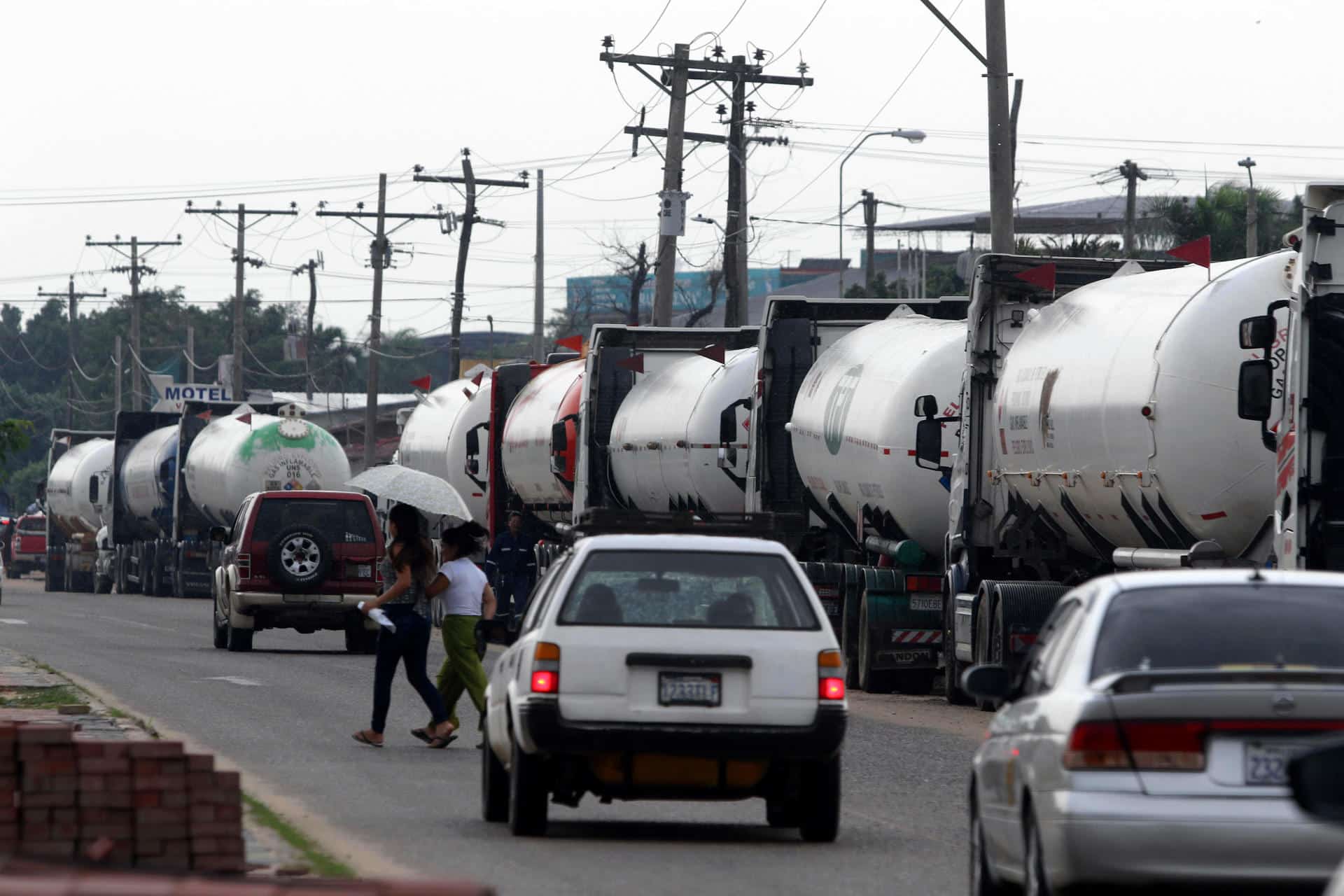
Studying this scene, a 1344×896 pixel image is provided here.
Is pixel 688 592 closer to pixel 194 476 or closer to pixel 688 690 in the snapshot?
pixel 688 690

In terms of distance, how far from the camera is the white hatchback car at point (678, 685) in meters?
10.8

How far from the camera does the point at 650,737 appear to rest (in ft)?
35.5

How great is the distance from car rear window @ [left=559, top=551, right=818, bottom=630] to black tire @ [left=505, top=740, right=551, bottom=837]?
707 millimetres

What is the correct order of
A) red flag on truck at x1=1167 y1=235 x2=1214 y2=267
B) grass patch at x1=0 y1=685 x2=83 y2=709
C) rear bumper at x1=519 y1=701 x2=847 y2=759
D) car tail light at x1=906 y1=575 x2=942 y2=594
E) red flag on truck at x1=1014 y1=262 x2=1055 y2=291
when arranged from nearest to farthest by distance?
rear bumper at x1=519 y1=701 x2=847 y2=759 < red flag on truck at x1=1167 y1=235 x2=1214 y2=267 < grass patch at x1=0 y1=685 x2=83 y2=709 < red flag on truck at x1=1014 y1=262 x2=1055 y2=291 < car tail light at x1=906 y1=575 x2=942 y2=594

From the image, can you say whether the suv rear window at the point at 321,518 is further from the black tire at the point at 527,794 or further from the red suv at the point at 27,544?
the red suv at the point at 27,544

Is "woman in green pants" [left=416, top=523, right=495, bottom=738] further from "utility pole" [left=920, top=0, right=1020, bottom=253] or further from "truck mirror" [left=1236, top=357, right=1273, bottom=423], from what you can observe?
"utility pole" [left=920, top=0, right=1020, bottom=253]

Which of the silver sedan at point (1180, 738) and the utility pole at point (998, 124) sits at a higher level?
the utility pole at point (998, 124)

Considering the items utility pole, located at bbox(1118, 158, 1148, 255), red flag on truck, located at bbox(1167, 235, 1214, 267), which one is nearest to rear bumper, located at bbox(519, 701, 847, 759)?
red flag on truck, located at bbox(1167, 235, 1214, 267)

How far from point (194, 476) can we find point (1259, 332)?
3575 cm

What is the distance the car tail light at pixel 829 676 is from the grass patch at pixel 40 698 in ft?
27.9

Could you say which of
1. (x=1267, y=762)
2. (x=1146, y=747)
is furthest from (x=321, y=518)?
(x=1267, y=762)

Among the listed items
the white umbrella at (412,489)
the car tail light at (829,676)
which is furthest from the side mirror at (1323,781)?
the white umbrella at (412,489)

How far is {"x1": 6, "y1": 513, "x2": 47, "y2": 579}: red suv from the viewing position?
85562 millimetres

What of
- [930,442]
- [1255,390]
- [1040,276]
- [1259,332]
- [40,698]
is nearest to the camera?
[1255,390]
